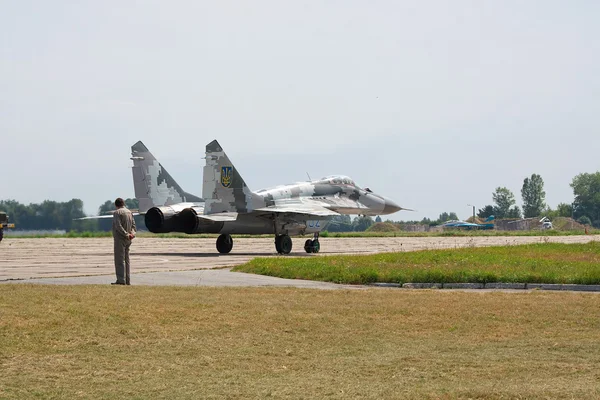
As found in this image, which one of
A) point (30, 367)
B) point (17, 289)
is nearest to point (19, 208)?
point (17, 289)

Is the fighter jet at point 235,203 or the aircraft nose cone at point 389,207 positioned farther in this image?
the aircraft nose cone at point 389,207

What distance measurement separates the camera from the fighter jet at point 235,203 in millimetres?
33344

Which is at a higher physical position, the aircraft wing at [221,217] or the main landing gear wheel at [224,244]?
the aircraft wing at [221,217]

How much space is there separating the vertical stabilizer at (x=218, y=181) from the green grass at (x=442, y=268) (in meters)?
9.15

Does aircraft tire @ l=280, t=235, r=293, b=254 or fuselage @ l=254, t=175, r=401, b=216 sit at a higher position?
fuselage @ l=254, t=175, r=401, b=216

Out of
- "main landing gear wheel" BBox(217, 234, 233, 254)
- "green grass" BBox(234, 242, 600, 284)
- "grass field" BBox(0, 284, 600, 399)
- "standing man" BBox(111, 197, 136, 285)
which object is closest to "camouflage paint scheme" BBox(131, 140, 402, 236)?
"main landing gear wheel" BBox(217, 234, 233, 254)

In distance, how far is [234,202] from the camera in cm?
3422

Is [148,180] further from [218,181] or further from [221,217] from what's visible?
[221,217]

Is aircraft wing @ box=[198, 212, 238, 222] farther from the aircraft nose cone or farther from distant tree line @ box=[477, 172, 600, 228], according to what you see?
distant tree line @ box=[477, 172, 600, 228]

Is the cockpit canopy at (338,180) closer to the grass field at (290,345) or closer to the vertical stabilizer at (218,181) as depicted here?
the vertical stabilizer at (218,181)

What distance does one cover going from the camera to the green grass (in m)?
19.4

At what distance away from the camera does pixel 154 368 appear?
9539mm

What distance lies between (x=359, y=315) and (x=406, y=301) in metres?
1.78

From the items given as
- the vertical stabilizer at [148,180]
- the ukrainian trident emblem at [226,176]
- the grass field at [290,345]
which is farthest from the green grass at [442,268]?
the vertical stabilizer at [148,180]
